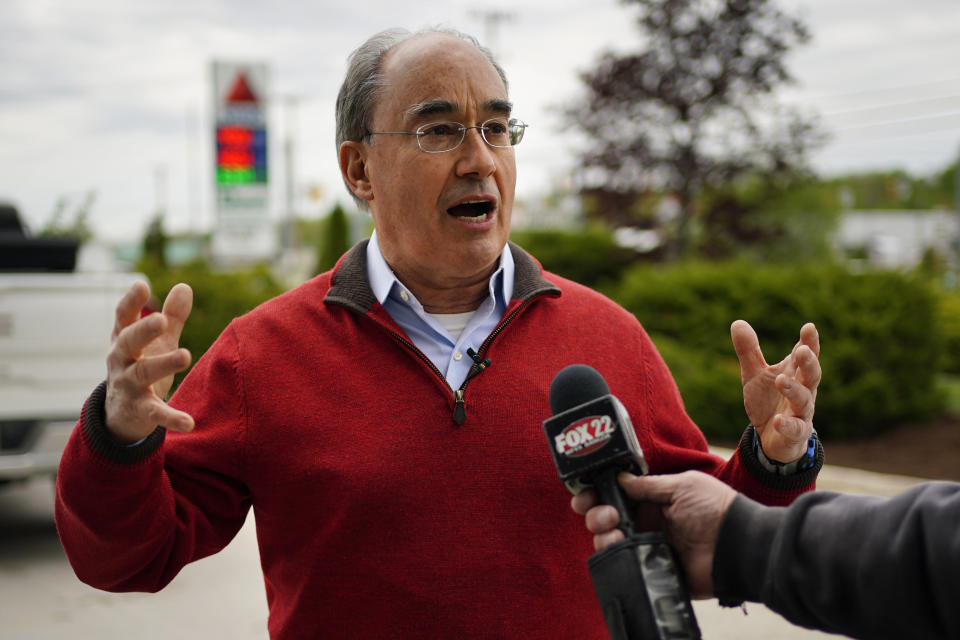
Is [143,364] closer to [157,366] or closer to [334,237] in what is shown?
[157,366]

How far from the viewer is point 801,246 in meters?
27.5

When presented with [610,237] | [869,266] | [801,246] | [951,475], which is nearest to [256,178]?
[610,237]

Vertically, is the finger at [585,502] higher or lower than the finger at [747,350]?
lower

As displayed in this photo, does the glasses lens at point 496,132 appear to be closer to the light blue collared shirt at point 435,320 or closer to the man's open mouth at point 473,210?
the man's open mouth at point 473,210

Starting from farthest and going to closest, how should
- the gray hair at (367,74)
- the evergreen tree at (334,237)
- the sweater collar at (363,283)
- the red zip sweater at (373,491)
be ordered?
1. the evergreen tree at (334,237)
2. the gray hair at (367,74)
3. the sweater collar at (363,283)
4. the red zip sweater at (373,491)

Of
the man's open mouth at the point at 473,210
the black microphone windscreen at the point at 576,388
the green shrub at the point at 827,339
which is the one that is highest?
the man's open mouth at the point at 473,210

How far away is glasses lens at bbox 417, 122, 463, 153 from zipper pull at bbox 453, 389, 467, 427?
2.01ft

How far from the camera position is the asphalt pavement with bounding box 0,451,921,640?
529 cm

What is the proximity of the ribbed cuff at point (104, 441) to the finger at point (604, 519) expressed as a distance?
88cm

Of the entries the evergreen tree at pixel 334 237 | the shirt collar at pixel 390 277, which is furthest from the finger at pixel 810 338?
the evergreen tree at pixel 334 237

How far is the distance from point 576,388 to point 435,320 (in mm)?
767

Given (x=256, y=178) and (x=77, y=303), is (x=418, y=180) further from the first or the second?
(x=256, y=178)

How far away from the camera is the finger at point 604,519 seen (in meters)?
1.61

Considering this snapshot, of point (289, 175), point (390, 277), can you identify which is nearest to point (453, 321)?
point (390, 277)
